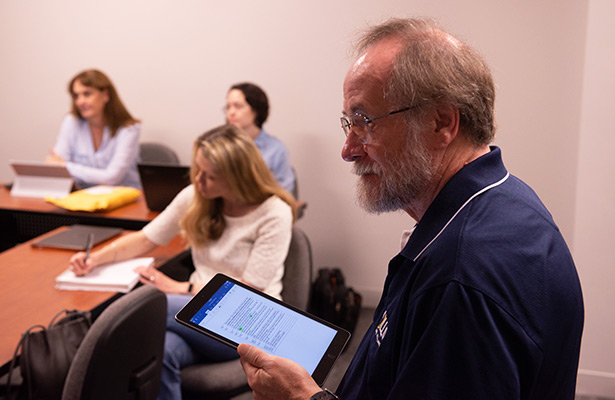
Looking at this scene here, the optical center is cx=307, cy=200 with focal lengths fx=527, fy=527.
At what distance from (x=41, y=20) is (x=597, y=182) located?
4.07 meters

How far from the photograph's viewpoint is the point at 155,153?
3.84 metres

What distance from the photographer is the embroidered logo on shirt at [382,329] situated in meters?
0.90

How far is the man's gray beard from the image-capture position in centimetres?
92

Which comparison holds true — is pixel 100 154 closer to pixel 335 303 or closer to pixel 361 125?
pixel 335 303

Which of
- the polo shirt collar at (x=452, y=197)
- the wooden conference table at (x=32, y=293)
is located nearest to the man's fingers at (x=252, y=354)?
the polo shirt collar at (x=452, y=197)

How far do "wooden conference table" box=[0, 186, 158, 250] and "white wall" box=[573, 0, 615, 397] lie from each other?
2131 millimetres

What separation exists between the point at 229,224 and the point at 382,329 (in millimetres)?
1359

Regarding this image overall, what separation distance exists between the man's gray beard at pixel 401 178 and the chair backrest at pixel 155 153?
2.99 meters

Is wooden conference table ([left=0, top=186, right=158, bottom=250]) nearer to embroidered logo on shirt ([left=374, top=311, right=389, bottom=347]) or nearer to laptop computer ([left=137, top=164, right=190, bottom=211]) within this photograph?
laptop computer ([left=137, top=164, right=190, bottom=211])

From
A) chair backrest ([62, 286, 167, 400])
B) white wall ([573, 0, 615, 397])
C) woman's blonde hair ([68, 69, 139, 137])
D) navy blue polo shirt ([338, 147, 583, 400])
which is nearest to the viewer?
navy blue polo shirt ([338, 147, 583, 400])

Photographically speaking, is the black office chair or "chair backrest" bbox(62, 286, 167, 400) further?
the black office chair

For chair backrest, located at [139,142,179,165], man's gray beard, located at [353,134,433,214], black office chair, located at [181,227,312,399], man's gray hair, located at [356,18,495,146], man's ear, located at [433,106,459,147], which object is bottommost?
black office chair, located at [181,227,312,399]

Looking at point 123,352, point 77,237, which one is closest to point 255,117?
point 77,237

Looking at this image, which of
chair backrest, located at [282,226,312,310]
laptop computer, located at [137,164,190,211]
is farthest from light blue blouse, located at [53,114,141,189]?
chair backrest, located at [282,226,312,310]
